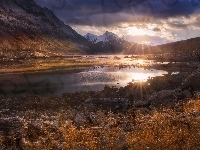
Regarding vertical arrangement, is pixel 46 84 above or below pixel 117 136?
below

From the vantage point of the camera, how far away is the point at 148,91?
3744 cm

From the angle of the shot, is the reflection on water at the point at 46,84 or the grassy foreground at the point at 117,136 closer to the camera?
the grassy foreground at the point at 117,136

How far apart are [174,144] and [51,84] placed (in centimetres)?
3985

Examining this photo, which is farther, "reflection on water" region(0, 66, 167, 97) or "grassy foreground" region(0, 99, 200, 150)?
"reflection on water" region(0, 66, 167, 97)

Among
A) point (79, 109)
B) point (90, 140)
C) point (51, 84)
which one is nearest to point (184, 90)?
point (79, 109)

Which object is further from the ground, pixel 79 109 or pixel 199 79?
pixel 199 79

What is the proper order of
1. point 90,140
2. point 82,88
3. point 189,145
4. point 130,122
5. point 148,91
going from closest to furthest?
1. point 189,145
2. point 90,140
3. point 130,122
4. point 148,91
5. point 82,88

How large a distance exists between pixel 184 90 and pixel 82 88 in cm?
2103

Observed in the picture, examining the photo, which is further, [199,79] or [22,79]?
[22,79]

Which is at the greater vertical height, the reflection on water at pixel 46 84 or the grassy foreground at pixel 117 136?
the grassy foreground at pixel 117 136

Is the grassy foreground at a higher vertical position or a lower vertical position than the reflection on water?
higher

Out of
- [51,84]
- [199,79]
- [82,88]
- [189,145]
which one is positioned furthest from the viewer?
[51,84]

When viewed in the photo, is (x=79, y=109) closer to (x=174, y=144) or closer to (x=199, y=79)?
(x=199, y=79)

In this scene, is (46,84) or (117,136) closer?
(117,136)
